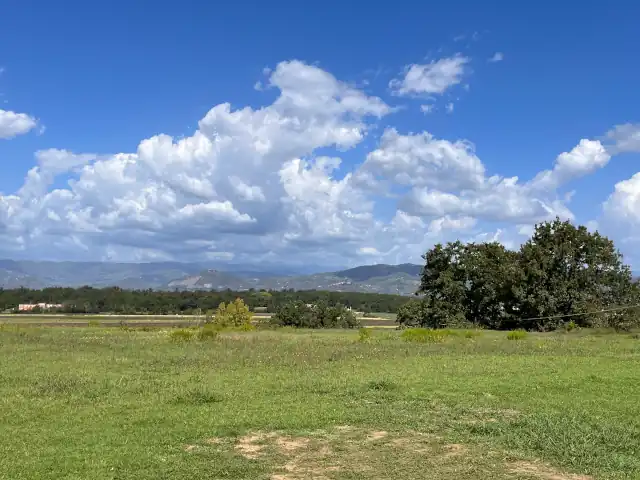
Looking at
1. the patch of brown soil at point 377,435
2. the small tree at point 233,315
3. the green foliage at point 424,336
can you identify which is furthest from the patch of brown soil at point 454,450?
the small tree at point 233,315

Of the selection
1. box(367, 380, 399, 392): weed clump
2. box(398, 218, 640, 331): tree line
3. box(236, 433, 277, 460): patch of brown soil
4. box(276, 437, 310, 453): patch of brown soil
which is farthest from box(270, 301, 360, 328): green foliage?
box(276, 437, 310, 453): patch of brown soil

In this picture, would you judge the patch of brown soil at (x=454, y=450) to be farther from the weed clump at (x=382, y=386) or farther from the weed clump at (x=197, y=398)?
the weed clump at (x=197, y=398)

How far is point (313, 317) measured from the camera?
69625mm

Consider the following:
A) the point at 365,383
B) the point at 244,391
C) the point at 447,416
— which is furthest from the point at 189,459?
the point at 365,383

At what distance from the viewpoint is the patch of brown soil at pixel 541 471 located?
798 centimetres

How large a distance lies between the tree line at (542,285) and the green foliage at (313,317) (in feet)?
61.6

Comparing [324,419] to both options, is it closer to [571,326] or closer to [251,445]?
[251,445]

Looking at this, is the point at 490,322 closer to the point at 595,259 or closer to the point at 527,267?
the point at 527,267

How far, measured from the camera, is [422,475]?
8070 millimetres

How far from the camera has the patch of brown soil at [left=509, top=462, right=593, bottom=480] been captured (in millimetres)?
7977

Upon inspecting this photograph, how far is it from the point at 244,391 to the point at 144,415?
346cm

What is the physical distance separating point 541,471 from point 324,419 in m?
4.50

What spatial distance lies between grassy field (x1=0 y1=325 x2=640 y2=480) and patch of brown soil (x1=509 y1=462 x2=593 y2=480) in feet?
0.09

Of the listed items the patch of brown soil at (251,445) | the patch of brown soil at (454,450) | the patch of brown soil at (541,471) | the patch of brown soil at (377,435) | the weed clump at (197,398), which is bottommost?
the patch of brown soil at (541,471)
